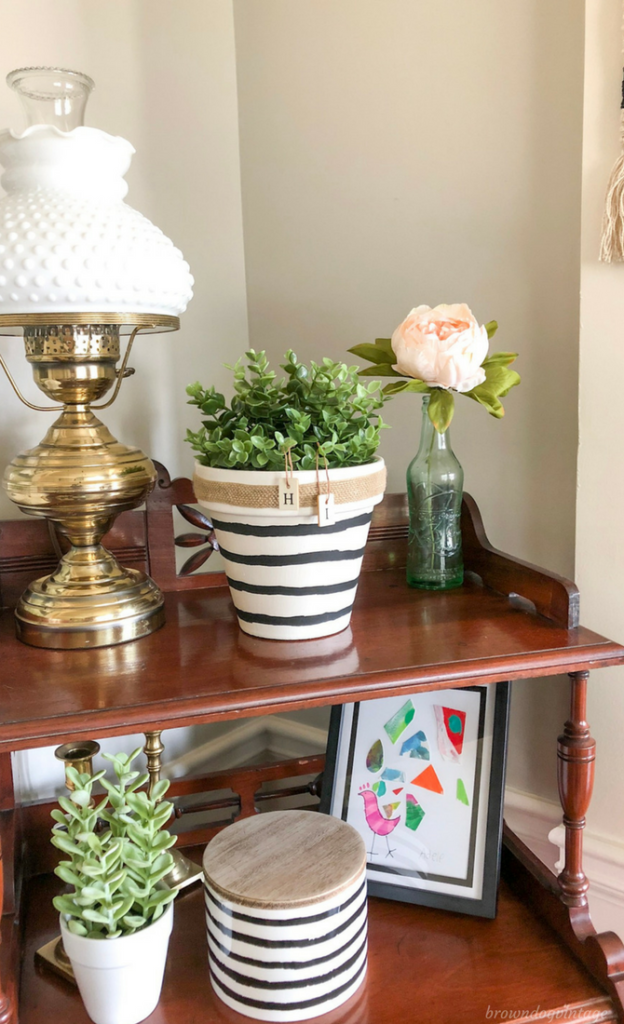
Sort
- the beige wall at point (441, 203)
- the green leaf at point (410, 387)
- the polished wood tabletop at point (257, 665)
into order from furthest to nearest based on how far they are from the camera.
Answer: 1. the beige wall at point (441, 203)
2. the green leaf at point (410, 387)
3. the polished wood tabletop at point (257, 665)

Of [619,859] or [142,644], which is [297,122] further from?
[619,859]

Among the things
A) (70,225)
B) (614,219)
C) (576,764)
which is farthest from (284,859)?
(614,219)

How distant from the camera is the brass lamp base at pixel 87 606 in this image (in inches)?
33.0

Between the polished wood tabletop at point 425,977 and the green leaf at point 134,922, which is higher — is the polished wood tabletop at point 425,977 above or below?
below

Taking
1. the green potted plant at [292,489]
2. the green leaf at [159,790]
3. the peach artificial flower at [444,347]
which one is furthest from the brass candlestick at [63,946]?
the peach artificial flower at [444,347]

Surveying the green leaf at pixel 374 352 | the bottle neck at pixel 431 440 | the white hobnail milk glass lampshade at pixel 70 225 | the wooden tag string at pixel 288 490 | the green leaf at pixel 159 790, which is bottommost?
the green leaf at pixel 159 790

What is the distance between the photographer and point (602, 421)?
3.15 ft

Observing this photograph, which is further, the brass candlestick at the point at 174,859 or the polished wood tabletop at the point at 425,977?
the brass candlestick at the point at 174,859

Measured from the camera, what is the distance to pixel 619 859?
1021 mm

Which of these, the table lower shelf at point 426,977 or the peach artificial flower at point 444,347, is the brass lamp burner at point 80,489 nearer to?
the peach artificial flower at point 444,347

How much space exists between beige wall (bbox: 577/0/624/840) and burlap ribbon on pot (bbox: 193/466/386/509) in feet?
1.05

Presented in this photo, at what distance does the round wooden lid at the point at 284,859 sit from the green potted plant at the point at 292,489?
0.84 feet

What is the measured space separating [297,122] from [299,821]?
1.05 metres

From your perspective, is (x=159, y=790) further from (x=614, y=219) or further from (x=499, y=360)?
(x=614, y=219)
